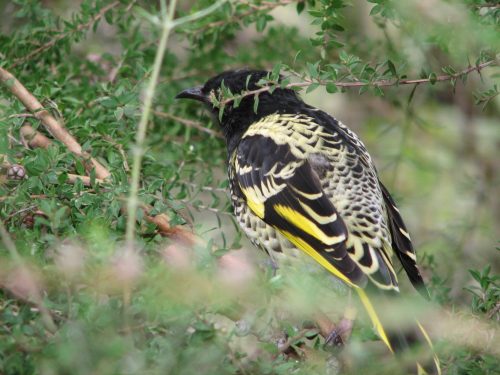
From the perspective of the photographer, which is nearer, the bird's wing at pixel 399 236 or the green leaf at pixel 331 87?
the green leaf at pixel 331 87

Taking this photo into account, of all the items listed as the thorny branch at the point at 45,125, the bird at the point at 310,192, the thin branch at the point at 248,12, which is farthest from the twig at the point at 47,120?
the thin branch at the point at 248,12

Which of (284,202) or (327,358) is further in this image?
(284,202)

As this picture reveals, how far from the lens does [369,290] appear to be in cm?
316

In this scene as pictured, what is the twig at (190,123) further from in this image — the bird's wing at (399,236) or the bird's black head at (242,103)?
the bird's wing at (399,236)

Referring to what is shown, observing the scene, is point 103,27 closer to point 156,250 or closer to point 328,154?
point 328,154

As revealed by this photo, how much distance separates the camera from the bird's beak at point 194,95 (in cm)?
420

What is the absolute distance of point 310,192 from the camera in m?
3.51

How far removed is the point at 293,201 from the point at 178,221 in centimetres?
74

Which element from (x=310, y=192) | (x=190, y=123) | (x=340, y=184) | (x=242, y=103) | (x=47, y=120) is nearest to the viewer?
(x=47, y=120)

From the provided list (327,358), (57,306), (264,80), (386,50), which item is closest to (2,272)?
(57,306)

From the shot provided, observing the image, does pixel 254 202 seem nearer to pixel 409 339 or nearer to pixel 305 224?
pixel 305 224

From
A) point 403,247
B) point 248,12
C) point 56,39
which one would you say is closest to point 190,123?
point 248,12

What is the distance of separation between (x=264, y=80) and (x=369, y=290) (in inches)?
35.2

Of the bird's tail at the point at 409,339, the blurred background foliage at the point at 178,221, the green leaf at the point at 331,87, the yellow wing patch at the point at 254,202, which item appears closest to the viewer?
the blurred background foliage at the point at 178,221
